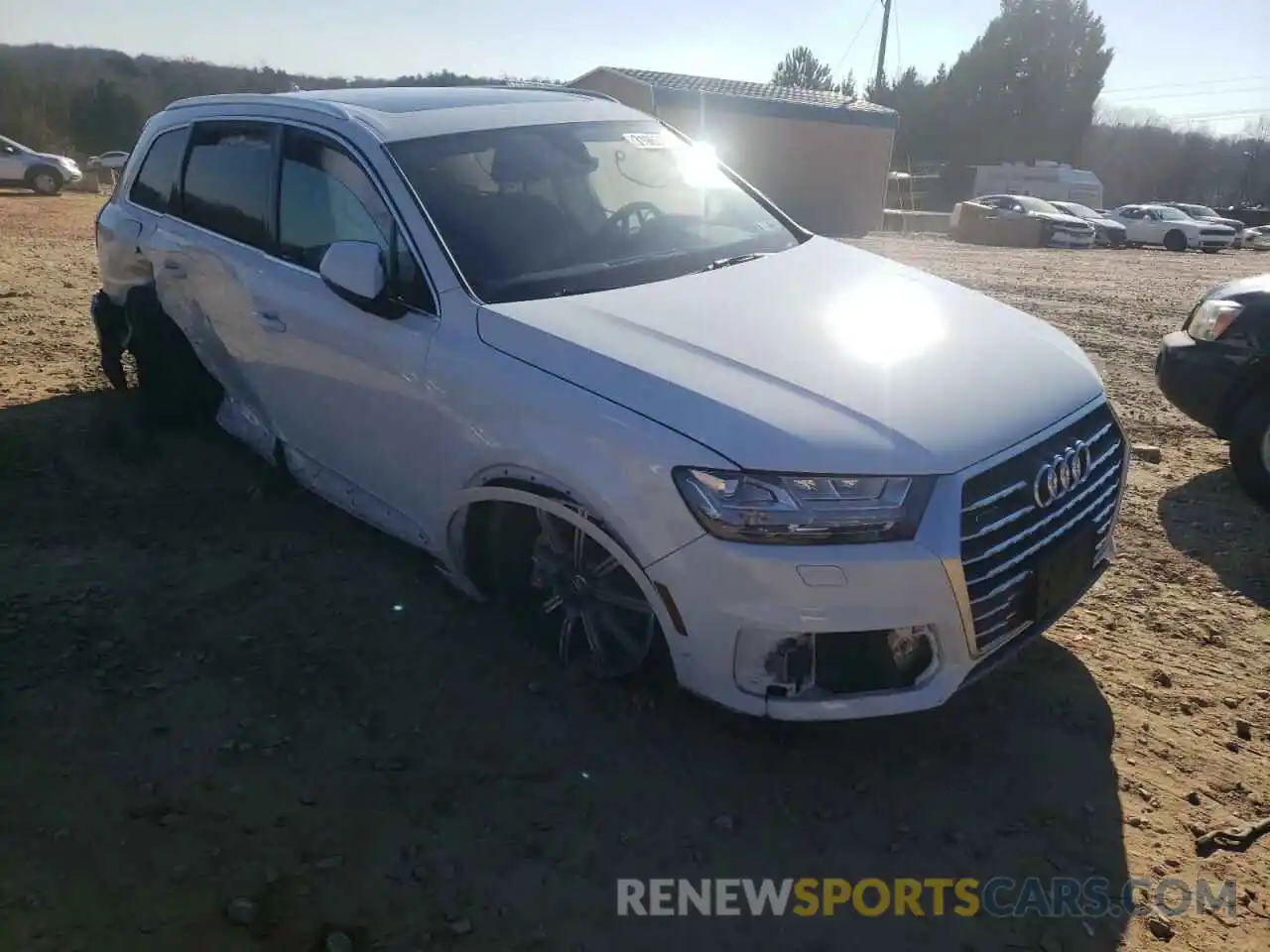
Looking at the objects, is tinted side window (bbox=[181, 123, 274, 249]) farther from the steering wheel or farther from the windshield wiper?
the windshield wiper

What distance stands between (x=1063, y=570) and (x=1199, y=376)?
2821 mm

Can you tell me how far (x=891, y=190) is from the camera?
46906mm

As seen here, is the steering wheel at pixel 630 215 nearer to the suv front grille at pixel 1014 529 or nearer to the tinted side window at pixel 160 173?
the suv front grille at pixel 1014 529

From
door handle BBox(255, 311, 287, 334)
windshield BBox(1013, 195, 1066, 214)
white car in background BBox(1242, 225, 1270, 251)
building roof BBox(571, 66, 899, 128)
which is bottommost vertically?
white car in background BBox(1242, 225, 1270, 251)

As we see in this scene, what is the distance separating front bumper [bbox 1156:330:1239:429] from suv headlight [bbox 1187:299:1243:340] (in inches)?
1.6

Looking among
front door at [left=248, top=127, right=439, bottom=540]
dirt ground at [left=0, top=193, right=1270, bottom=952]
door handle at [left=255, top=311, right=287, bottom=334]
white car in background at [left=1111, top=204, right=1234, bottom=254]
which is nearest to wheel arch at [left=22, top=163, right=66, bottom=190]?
dirt ground at [left=0, top=193, right=1270, bottom=952]

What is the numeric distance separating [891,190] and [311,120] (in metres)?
46.4

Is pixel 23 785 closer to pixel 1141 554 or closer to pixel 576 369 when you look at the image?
pixel 576 369

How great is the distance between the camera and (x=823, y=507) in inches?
100

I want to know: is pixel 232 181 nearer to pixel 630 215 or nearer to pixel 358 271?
pixel 358 271

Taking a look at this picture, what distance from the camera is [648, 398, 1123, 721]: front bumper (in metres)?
2.54

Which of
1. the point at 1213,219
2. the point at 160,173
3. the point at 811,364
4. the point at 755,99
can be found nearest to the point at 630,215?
the point at 811,364

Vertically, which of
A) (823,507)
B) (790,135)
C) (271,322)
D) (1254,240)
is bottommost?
(1254,240)

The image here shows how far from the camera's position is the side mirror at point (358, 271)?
3.29m
